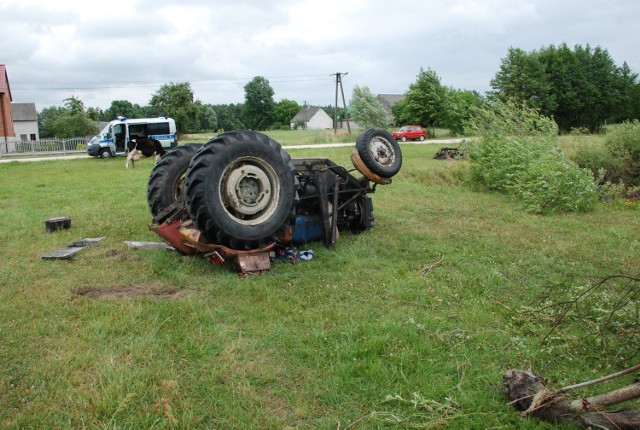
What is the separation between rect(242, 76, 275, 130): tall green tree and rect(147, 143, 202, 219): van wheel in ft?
259

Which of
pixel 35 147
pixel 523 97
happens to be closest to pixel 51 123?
pixel 35 147

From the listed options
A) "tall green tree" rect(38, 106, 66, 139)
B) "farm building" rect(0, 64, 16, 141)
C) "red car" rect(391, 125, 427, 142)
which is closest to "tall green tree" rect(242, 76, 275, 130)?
"tall green tree" rect(38, 106, 66, 139)

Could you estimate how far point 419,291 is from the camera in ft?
16.0

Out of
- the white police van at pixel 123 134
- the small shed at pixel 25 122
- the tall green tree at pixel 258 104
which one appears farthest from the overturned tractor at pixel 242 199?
the tall green tree at pixel 258 104

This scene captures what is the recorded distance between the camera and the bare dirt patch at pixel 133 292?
4828mm

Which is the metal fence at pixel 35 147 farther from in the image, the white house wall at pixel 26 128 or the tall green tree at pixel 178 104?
the white house wall at pixel 26 128

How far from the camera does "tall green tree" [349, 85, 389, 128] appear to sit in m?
46.0

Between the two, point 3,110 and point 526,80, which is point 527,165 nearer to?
point 526,80

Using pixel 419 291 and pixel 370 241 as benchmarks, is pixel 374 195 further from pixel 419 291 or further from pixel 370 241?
pixel 419 291

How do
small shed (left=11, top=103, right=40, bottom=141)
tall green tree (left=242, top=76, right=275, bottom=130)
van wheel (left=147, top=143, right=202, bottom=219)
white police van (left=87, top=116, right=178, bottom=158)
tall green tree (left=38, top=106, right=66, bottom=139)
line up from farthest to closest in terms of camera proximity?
tall green tree (left=242, top=76, right=275, bottom=130)
small shed (left=11, top=103, right=40, bottom=141)
tall green tree (left=38, top=106, right=66, bottom=139)
white police van (left=87, top=116, right=178, bottom=158)
van wheel (left=147, top=143, right=202, bottom=219)

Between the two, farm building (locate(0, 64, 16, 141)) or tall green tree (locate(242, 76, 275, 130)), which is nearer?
farm building (locate(0, 64, 16, 141))

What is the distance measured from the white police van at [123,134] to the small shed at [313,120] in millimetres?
76336

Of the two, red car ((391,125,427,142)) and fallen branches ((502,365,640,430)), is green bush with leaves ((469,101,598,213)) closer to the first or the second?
fallen branches ((502,365,640,430))

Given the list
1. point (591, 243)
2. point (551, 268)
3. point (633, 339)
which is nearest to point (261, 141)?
point (551, 268)
